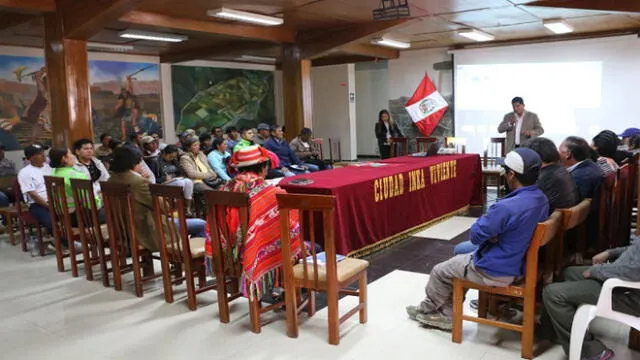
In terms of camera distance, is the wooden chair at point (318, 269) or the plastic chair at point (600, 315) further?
the wooden chair at point (318, 269)

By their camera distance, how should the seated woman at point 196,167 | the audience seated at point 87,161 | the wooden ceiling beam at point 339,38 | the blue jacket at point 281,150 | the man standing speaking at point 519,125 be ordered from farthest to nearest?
the wooden ceiling beam at point 339,38 < the man standing speaking at point 519,125 < the blue jacket at point 281,150 < the seated woman at point 196,167 < the audience seated at point 87,161

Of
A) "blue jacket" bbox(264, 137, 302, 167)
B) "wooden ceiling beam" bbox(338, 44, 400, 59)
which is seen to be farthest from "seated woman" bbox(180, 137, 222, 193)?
"wooden ceiling beam" bbox(338, 44, 400, 59)

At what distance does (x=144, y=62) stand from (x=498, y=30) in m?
→ 6.93

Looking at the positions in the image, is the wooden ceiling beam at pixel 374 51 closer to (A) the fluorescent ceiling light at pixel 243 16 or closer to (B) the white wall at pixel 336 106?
(B) the white wall at pixel 336 106

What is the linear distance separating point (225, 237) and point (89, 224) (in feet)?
5.05

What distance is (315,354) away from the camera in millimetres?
2549

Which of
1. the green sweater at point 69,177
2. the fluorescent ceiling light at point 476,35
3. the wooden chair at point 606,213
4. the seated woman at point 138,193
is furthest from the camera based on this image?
the fluorescent ceiling light at point 476,35

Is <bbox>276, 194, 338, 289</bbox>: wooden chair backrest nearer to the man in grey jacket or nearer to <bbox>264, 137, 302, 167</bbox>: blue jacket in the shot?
the man in grey jacket

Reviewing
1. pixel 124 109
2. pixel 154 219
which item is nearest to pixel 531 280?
pixel 154 219

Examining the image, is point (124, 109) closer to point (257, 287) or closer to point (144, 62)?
point (144, 62)

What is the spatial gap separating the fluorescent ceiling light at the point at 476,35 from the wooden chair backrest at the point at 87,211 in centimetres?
670

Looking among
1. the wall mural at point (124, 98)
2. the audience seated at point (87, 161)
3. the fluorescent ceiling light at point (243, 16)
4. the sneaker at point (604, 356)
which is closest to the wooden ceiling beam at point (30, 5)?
the audience seated at point (87, 161)

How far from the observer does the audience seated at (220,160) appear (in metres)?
5.92

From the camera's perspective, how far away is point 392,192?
4.50m
